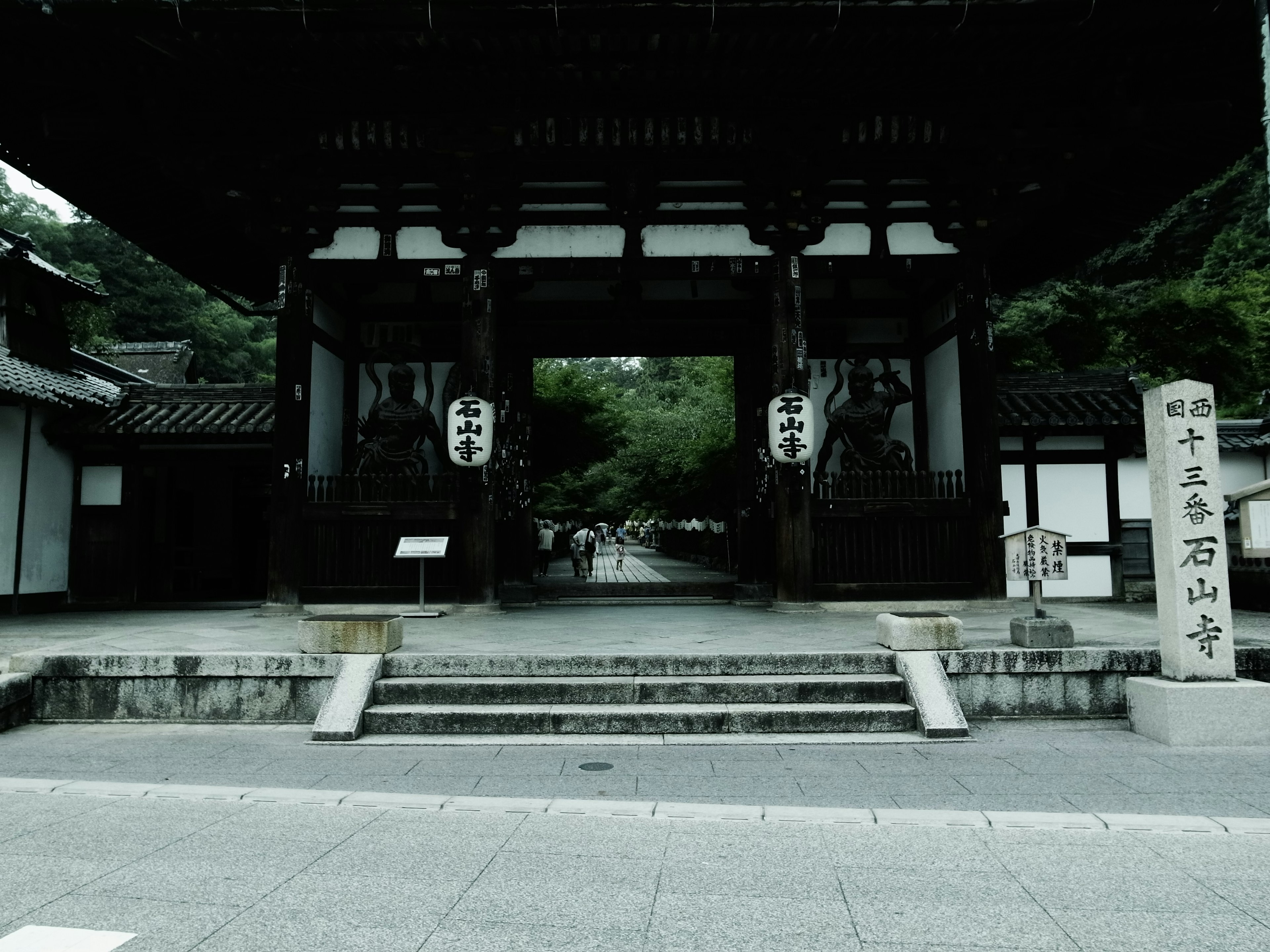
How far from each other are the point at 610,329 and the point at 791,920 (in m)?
10.3

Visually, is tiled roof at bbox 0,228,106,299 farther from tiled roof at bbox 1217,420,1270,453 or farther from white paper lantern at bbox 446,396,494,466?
→ tiled roof at bbox 1217,420,1270,453

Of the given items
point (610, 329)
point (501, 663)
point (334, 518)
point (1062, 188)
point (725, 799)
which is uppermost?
point (1062, 188)

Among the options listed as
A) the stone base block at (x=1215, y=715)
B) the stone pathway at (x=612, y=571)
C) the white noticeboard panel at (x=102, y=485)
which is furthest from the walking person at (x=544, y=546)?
the stone base block at (x=1215, y=715)

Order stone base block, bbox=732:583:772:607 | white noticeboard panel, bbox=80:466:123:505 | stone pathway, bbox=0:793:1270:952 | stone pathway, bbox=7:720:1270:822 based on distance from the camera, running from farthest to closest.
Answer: white noticeboard panel, bbox=80:466:123:505, stone base block, bbox=732:583:772:607, stone pathway, bbox=7:720:1270:822, stone pathway, bbox=0:793:1270:952

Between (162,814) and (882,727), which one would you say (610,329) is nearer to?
(882,727)

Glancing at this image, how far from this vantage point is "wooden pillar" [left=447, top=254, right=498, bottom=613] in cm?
984

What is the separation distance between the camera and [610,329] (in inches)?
496

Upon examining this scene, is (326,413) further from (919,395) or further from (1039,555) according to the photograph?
(1039,555)

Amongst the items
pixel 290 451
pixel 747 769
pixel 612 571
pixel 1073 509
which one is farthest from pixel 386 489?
pixel 612 571

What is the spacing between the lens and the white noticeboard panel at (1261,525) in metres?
6.27

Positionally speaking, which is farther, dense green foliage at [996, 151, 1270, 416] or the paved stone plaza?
dense green foliage at [996, 151, 1270, 416]

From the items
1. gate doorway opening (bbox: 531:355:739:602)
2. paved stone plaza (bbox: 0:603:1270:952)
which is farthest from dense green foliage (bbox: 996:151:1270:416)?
paved stone plaza (bbox: 0:603:1270:952)

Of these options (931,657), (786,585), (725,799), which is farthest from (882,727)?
(786,585)

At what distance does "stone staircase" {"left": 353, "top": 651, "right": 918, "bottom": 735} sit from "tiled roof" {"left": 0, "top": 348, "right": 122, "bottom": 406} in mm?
8296
